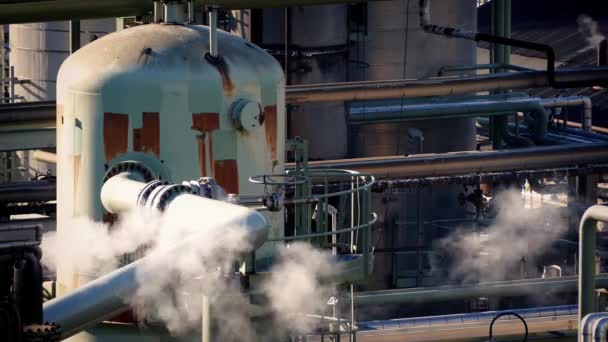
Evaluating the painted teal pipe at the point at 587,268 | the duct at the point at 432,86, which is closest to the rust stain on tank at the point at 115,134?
the painted teal pipe at the point at 587,268

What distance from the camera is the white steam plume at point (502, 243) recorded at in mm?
20453

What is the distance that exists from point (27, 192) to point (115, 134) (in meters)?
6.88

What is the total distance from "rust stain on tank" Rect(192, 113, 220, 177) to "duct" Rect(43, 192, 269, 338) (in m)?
2.08

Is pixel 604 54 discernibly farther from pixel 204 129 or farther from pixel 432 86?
pixel 204 129

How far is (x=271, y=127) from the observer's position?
933cm

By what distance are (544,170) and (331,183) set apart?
10.4ft

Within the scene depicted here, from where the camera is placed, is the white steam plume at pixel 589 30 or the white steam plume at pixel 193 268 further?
the white steam plume at pixel 589 30

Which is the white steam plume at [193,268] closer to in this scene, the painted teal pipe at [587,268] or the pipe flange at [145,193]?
the pipe flange at [145,193]

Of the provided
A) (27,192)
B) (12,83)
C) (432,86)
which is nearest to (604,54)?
(432,86)

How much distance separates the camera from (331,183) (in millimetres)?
17688

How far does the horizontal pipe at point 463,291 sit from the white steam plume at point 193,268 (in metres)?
3.57

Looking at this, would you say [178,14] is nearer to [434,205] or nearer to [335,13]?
[335,13]

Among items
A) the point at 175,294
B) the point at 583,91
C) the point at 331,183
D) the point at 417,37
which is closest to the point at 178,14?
the point at 175,294

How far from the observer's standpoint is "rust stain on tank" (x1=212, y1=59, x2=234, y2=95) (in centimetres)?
906
